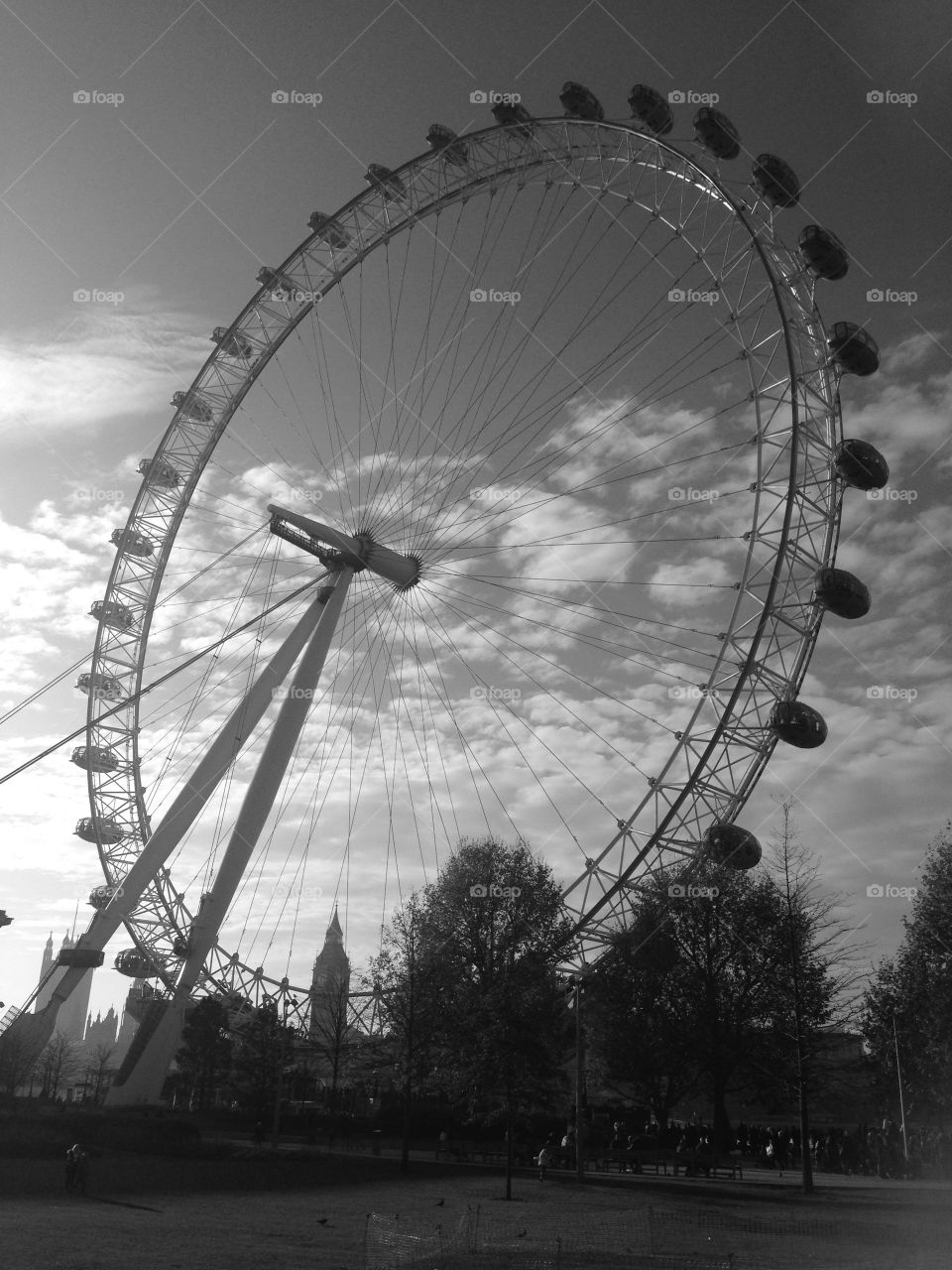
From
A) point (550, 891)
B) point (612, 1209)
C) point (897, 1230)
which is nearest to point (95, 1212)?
point (612, 1209)

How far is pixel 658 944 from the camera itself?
Answer: 172 feet

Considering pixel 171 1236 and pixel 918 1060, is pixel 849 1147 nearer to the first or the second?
pixel 918 1060

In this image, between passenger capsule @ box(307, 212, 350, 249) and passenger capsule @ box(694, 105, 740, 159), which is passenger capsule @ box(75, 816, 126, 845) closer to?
passenger capsule @ box(307, 212, 350, 249)

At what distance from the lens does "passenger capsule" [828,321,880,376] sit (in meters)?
31.8

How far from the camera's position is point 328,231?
45281 millimetres

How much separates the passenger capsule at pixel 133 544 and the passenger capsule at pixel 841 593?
34.7 meters

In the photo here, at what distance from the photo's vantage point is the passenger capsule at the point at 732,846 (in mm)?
30516

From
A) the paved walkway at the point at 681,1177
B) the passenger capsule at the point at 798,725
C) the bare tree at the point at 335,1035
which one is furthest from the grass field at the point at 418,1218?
the bare tree at the point at 335,1035

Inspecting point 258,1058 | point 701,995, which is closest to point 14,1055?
point 258,1058

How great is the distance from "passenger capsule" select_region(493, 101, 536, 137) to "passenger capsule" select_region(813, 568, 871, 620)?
2033cm

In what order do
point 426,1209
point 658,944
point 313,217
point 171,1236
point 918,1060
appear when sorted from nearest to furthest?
point 171,1236
point 426,1209
point 313,217
point 918,1060
point 658,944

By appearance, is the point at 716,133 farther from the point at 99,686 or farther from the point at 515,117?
the point at 99,686

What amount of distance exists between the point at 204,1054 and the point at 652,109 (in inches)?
2361

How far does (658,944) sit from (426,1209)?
94.5 ft
